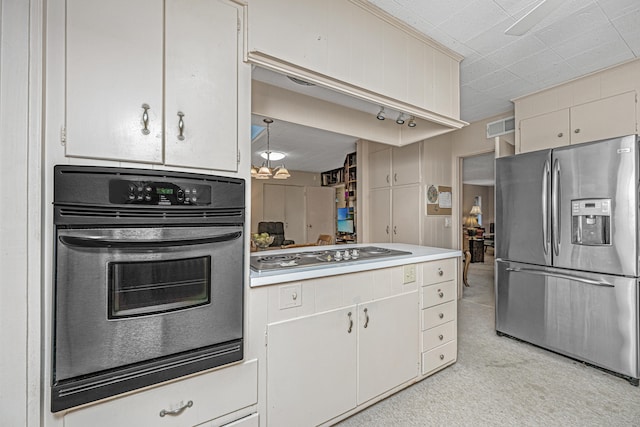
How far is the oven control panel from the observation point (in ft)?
3.49

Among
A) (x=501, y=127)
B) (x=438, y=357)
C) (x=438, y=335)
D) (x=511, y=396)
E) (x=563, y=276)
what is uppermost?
(x=501, y=127)

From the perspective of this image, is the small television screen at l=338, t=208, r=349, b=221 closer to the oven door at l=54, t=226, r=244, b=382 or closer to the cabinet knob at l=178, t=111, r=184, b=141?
the oven door at l=54, t=226, r=244, b=382

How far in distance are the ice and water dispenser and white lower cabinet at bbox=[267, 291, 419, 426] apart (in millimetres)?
1555

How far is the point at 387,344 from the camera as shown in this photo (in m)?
1.92

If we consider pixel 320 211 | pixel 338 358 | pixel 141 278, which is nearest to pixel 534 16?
pixel 338 358

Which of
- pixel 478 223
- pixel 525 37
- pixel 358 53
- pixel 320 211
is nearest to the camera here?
pixel 358 53

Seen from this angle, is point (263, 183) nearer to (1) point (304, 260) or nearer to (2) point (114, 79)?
(1) point (304, 260)

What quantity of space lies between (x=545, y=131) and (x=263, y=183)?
6390 mm

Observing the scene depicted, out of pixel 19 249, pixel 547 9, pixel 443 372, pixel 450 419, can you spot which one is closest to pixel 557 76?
pixel 547 9

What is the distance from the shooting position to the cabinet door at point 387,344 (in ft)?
5.95

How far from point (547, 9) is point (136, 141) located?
196 centimetres

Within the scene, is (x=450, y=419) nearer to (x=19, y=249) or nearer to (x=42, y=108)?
(x=19, y=249)

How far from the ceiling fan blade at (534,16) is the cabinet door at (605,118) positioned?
182cm

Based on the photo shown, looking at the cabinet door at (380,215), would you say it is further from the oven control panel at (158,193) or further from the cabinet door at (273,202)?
the cabinet door at (273,202)
